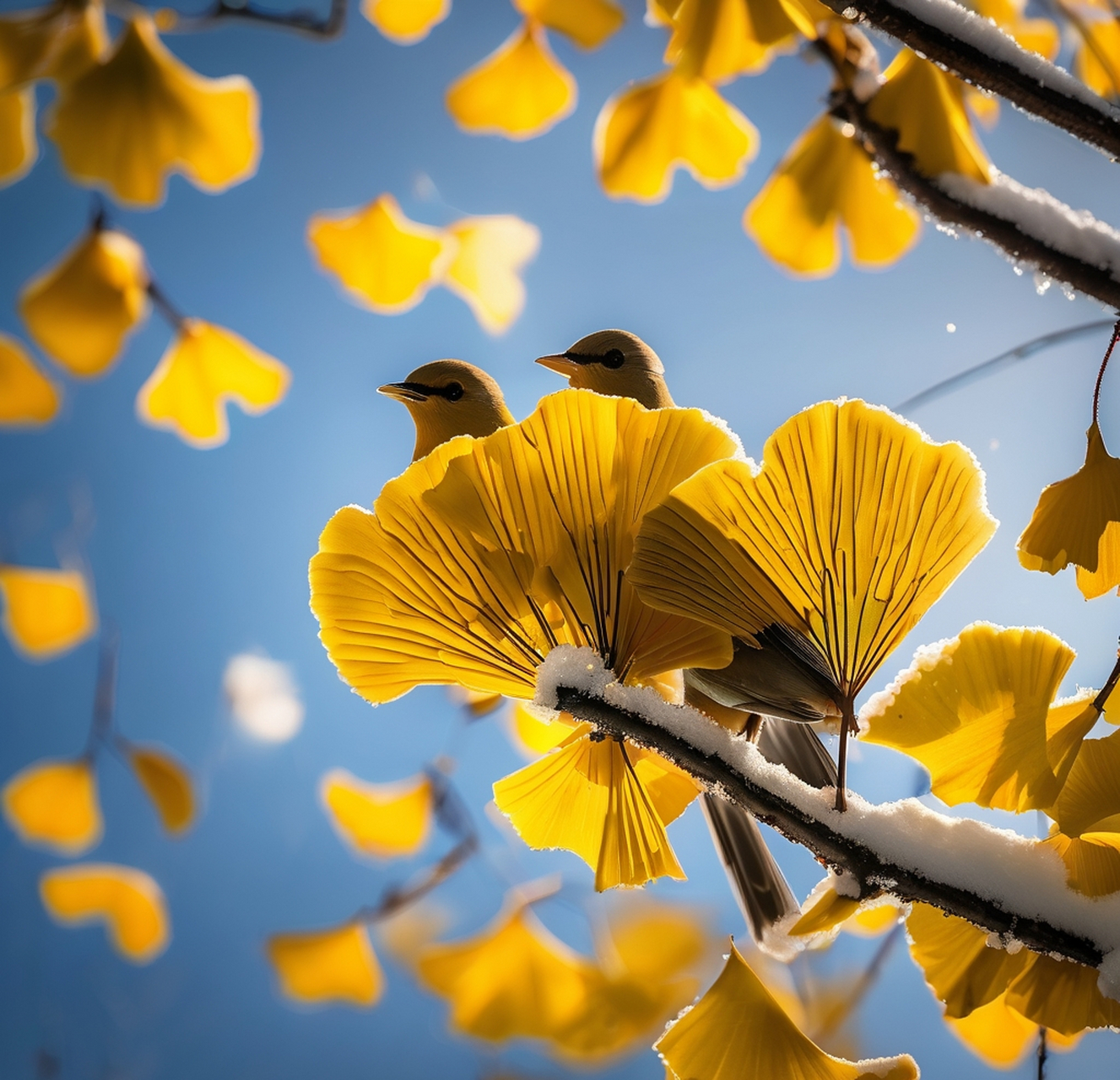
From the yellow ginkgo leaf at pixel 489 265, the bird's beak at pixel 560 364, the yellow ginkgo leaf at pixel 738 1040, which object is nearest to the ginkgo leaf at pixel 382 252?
the yellow ginkgo leaf at pixel 489 265

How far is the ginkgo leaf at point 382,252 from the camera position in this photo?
29cm

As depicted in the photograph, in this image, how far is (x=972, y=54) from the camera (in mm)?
108

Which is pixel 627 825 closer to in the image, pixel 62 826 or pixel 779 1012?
pixel 779 1012

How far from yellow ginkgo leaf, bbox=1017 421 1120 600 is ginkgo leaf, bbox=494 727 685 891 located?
63 mm

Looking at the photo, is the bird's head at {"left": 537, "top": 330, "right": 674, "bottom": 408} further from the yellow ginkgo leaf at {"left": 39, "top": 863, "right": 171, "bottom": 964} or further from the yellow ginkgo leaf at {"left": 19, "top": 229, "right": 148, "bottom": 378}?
the yellow ginkgo leaf at {"left": 39, "top": 863, "right": 171, "bottom": 964}

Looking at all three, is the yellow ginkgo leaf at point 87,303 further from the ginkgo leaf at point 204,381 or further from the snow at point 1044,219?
Result: the snow at point 1044,219

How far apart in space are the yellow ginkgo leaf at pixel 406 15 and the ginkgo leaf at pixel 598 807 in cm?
33

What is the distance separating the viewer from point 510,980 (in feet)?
0.84

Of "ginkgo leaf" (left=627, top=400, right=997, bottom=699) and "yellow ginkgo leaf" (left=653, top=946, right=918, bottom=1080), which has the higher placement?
"ginkgo leaf" (left=627, top=400, right=997, bottom=699)

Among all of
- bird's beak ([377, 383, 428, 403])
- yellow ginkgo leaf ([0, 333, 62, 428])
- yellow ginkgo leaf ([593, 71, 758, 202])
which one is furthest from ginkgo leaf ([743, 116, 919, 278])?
yellow ginkgo leaf ([0, 333, 62, 428])

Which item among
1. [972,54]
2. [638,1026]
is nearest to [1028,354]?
[972,54]

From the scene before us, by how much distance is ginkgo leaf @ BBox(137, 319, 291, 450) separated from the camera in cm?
31

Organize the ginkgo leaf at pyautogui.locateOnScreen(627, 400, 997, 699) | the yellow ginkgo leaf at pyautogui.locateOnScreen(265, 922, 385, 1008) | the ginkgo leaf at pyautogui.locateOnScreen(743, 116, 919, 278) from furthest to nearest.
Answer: the yellow ginkgo leaf at pyautogui.locateOnScreen(265, 922, 385, 1008) < the ginkgo leaf at pyautogui.locateOnScreen(743, 116, 919, 278) < the ginkgo leaf at pyautogui.locateOnScreen(627, 400, 997, 699)

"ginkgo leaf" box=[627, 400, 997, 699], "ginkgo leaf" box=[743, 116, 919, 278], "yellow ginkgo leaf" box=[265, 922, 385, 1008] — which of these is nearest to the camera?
"ginkgo leaf" box=[627, 400, 997, 699]
